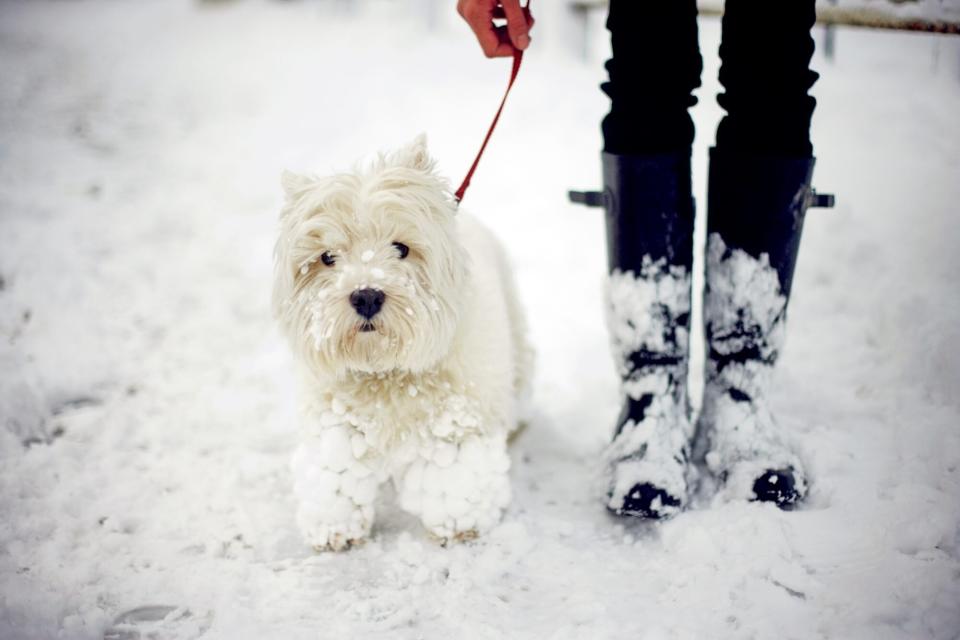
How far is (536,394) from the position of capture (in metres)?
2.82

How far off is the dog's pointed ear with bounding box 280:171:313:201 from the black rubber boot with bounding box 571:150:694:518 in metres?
0.83

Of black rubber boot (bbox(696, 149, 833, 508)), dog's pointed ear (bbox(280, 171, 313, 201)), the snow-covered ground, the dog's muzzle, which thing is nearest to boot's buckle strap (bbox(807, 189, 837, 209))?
black rubber boot (bbox(696, 149, 833, 508))

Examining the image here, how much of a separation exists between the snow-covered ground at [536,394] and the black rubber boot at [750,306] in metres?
0.14

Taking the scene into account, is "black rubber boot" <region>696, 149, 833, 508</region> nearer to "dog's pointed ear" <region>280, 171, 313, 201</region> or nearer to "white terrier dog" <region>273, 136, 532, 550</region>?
"white terrier dog" <region>273, 136, 532, 550</region>

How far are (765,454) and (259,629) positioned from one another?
55.5 inches

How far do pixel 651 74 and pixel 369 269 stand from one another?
2.96ft

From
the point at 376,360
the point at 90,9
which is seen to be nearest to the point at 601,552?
the point at 376,360

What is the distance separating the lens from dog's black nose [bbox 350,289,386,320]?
66.9 inches

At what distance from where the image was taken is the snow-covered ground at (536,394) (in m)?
1.68

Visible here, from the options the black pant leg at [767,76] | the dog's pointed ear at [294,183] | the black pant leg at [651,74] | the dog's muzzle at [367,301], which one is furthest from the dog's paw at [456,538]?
the black pant leg at [767,76]

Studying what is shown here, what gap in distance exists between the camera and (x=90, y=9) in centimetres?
1156

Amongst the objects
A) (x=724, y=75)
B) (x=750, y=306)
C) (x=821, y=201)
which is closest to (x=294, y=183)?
(x=724, y=75)

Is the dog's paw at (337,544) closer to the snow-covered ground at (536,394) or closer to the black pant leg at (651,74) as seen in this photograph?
the snow-covered ground at (536,394)

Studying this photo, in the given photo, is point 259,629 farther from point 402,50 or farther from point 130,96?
point 130,96
